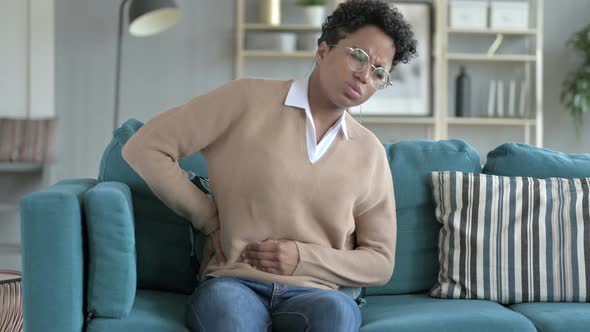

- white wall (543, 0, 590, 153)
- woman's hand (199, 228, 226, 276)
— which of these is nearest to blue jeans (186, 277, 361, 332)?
woman's hand (199, 228, 226, 276)

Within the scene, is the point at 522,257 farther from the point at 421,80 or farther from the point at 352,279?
the point at 421,80

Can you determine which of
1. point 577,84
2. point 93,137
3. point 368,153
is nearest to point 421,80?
point 577,84

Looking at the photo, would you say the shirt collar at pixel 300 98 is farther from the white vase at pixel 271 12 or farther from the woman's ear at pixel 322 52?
the white vase at pixel 271 12

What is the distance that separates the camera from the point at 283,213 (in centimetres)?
204

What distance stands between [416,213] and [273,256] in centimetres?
60

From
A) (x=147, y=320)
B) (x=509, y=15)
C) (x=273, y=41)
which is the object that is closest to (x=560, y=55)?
(x=509, y=15)

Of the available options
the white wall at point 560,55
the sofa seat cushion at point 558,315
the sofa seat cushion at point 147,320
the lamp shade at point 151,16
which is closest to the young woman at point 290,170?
the sofa seat cushion at point 147,320

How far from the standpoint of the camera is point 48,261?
1863mm

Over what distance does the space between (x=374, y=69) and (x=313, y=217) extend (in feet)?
1.28

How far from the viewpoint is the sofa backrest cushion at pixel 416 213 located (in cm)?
241

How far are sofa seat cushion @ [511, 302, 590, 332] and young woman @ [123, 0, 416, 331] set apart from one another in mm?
391

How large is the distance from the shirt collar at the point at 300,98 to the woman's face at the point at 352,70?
2.2 inches

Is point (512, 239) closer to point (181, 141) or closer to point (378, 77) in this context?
point (378, 77)

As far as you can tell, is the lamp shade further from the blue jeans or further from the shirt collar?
the blue jeans
